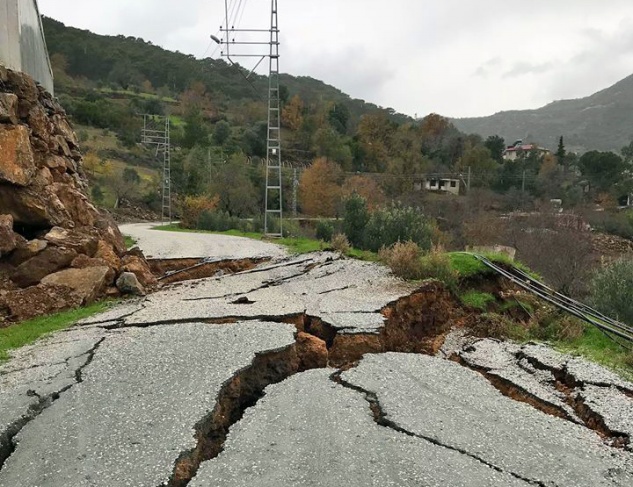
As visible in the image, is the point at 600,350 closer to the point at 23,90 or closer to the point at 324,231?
the point at 23,90

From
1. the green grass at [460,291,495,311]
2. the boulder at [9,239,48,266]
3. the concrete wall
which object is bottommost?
the green grass at [460,291,495,311]

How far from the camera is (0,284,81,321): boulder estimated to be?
7.47 metres

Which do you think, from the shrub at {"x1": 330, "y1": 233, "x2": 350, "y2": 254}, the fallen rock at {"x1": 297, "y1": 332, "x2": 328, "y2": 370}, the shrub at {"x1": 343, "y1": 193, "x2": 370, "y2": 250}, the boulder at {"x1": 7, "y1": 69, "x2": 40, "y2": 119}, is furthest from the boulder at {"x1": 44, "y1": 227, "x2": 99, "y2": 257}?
the shrub at {"x1": 343, "y1": 193, "x2": 370, "y2": 250}

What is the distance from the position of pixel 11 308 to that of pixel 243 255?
8.23 metres

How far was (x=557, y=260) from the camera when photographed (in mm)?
26641

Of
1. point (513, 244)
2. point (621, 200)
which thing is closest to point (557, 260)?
point (513, 244)

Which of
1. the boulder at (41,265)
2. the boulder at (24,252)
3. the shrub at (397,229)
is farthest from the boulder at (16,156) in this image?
the shrub at (397,229)

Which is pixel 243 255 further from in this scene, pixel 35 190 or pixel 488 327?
pixel 488 327

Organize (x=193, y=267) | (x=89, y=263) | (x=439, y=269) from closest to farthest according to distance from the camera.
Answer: (x=89, y=263)
(x=439, y=269)
(x=193, y=267)

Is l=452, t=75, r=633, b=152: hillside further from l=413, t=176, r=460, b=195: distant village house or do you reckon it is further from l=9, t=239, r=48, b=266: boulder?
l=9, t=239, r=48, b=266: boulder

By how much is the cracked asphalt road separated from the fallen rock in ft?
0.54

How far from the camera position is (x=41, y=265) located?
8094mm

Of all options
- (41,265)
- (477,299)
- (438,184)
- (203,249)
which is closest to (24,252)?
(41,265)

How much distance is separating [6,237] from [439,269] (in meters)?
7.31
